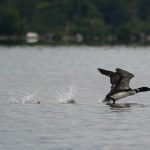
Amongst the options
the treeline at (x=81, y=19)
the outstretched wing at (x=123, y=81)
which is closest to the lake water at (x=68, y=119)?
the outstretched wing at (x=123, y=81)

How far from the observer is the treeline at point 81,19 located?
15850cm

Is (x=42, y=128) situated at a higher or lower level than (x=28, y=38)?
higher

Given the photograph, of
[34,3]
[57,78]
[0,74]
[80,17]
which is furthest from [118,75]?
[34,3]

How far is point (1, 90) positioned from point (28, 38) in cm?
11700

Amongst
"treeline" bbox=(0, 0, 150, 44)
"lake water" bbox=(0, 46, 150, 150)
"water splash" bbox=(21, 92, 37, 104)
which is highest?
"lake water" bbox=(0, 46, 150, 150)

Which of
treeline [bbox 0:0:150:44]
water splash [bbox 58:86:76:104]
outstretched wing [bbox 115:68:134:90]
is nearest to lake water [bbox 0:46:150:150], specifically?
water splash [bbox 58:86:76:104]

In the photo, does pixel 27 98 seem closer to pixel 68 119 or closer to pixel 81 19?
pixel 68 119

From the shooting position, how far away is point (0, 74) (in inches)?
2044

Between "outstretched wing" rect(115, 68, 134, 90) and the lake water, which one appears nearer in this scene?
the lake water

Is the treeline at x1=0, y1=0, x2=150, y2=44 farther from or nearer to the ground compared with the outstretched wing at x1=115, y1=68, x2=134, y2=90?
nearer to the ground

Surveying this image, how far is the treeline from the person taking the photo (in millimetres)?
158500

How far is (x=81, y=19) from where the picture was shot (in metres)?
169

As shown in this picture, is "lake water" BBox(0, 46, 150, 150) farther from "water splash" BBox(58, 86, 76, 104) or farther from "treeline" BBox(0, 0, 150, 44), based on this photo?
"treeline" BBox(0, 0, 150, 44)

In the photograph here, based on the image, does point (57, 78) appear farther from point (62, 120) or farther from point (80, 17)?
point (80, 17)
